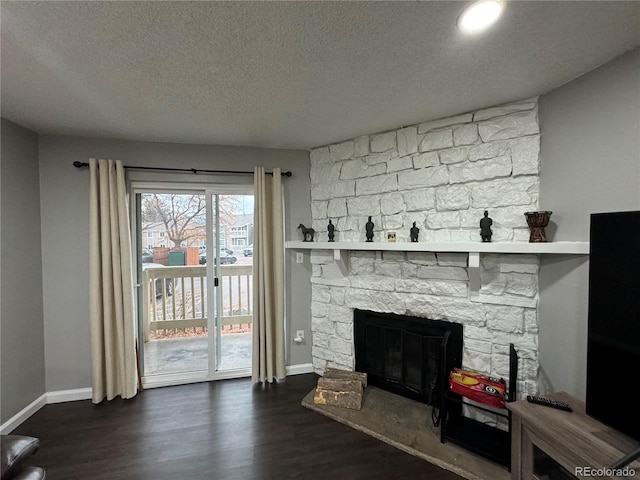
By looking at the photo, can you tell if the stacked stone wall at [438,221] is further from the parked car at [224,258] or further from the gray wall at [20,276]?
the gray wall at [20,276]

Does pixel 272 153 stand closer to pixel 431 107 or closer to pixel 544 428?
pixel 431 107

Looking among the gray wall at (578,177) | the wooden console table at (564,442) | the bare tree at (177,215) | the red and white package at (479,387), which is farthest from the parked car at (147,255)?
the gray wall at (578,177)

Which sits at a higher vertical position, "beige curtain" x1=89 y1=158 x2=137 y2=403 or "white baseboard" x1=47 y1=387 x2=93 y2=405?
"beige curtain" x1=89 y1=158 x2=137 y2=403

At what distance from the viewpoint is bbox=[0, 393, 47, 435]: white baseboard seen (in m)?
2.22

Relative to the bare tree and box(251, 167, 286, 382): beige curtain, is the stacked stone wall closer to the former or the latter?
box(251, 167, 286, 382): beige curtain

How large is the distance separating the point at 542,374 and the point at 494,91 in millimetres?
1900

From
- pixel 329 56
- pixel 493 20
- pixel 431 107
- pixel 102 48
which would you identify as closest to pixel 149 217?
pixel 102 48

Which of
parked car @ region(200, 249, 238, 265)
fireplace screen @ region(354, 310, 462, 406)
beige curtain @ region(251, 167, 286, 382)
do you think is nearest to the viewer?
fireplace screen @ region(354, 310, 462, 406)

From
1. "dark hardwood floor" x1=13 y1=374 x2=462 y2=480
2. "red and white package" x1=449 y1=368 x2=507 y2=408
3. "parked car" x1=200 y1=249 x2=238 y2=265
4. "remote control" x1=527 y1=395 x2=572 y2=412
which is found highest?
"parked car" x1=200 y1=249 x2=238 y2=265

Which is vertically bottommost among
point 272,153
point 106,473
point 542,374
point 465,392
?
point 106,473

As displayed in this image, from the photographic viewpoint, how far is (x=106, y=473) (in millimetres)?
1852

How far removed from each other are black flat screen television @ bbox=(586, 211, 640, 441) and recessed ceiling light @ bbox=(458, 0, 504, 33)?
3.27ft

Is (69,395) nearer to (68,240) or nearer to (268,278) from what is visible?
(68,240)

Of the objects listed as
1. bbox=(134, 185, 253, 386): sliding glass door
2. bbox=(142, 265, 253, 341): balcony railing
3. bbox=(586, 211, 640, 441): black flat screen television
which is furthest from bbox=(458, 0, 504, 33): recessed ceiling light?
bbox=(142, 265, 253, 341): balcony railing
